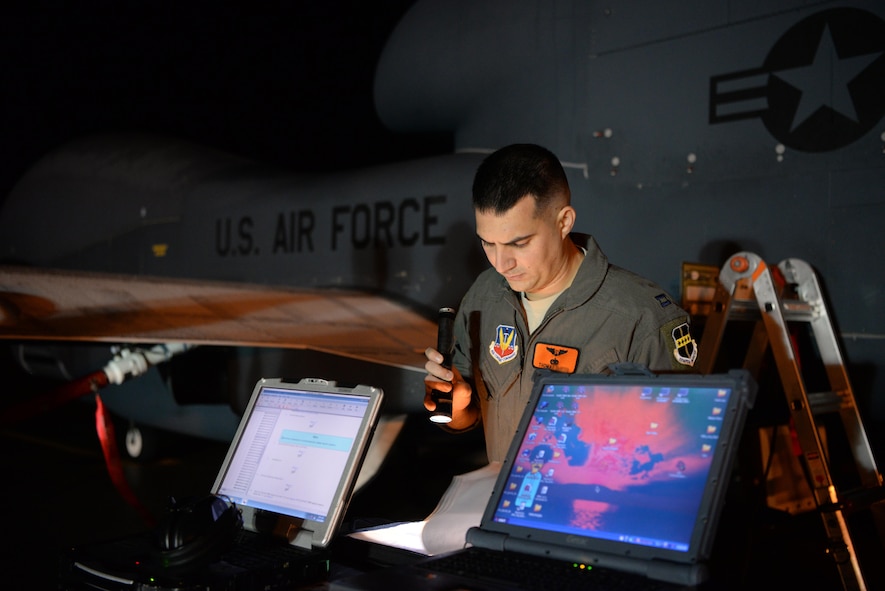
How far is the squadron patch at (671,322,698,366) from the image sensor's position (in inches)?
75.0

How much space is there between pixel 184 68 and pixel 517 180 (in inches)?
581

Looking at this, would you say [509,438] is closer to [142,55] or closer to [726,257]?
[726,257]

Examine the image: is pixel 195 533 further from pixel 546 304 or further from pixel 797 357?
pixel 797 357

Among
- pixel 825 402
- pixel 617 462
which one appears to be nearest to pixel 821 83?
pixel 825 402

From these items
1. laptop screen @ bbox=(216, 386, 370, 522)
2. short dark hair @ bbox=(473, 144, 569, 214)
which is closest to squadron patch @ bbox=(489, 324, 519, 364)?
short dark hair @ bbox=(473, 144, 569, 214)

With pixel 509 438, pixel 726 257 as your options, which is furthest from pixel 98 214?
pixel 509 438

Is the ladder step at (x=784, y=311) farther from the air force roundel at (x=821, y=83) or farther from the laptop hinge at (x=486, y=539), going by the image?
the laptop hinge at (x=486, y=539)

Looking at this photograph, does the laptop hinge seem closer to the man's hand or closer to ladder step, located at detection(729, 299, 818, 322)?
the man's hand

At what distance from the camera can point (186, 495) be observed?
5.15m

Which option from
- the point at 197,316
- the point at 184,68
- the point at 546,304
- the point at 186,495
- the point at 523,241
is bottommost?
the point at 186,495

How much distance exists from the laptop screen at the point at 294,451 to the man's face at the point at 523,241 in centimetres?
55

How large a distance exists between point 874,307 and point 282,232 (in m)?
4.30

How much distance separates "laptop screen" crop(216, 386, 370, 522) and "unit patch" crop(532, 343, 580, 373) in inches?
21.2

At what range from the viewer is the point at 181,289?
15.2 feet
